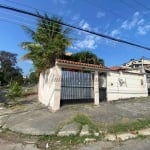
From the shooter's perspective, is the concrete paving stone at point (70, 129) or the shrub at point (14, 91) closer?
the concrete paving stone at point (70, 129)

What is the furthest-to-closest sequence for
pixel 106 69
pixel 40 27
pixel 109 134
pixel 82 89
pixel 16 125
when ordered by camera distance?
pixel 40 27 < pixel 106 69 < pixel 82 89 < pixel 16 125 < pixel 109 134

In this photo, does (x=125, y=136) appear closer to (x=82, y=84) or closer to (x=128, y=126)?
(x=128, y=126)

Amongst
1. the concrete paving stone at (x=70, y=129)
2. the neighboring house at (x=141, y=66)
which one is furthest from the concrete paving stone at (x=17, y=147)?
the neighboring house at (x=141, y=66)

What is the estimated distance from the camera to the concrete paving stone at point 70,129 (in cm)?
821

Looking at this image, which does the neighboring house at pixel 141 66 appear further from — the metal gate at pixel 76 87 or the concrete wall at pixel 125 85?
the metal gate at pixel 76 87

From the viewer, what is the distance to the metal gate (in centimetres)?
1321

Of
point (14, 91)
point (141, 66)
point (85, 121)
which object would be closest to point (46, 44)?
point (14, 91)

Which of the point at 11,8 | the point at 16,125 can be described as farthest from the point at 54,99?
the point at 11,8

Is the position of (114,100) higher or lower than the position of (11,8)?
lower

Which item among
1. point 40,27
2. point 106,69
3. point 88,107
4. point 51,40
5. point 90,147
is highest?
point 40,27

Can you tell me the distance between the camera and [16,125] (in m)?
9.62

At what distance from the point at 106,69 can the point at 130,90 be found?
383cm

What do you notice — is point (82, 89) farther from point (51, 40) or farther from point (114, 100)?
point (51, 40)

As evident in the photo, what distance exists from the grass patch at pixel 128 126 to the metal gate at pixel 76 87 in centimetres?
472
